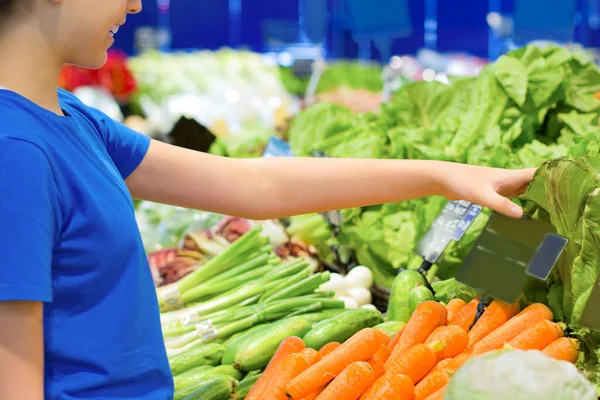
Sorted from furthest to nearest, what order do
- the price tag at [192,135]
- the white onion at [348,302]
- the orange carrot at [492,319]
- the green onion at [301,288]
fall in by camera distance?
the price tag at [192,135] → the white onion at [348,302] → the green onion at [301,288] → the orange carrot at [492,319]

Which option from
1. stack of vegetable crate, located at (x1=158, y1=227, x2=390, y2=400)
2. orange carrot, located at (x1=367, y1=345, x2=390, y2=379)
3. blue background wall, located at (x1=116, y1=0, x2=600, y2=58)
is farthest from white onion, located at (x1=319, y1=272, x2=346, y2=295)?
blue background wall, located at (x1=116, y1=0, x2=600, y2=58)

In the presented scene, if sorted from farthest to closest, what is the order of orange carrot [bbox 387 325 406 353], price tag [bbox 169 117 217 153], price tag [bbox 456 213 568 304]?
price tag [bbox 169 117 217 153] → orange carrot [bbox 387 325 406 353] → price tag [bbox 456 213 568 304]

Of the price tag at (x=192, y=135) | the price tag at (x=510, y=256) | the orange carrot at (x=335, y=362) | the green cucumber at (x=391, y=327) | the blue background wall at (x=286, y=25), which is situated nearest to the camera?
the price tag at (x=510, y=256)

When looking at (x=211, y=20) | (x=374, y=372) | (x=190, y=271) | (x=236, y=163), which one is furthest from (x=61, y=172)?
(x=211, y=20)

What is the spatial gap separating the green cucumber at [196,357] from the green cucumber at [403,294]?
598 mm

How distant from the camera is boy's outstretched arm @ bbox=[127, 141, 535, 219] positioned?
1870 mm

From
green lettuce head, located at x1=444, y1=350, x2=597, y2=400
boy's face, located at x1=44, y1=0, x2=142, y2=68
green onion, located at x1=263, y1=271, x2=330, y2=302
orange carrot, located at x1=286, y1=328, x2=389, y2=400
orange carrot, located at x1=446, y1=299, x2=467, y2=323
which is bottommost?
green onion, located at x1=263, y1=271, x2=330, y2=302

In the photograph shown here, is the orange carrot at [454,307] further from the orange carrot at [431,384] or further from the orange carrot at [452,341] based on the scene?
the orange carrot at [431,384]

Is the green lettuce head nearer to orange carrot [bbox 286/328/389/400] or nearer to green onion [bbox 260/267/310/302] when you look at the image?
orange carrot [bbox 286/328/389/400]

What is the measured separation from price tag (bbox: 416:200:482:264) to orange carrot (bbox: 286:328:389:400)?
19.3 inches

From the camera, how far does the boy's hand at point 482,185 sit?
73.4 inches

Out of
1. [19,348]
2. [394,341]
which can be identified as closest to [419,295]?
[394,341]

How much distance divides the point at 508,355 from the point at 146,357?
69 centimetres

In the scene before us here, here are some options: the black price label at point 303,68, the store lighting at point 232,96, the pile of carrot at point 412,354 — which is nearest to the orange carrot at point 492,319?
the pile of carrot at point 412,354
